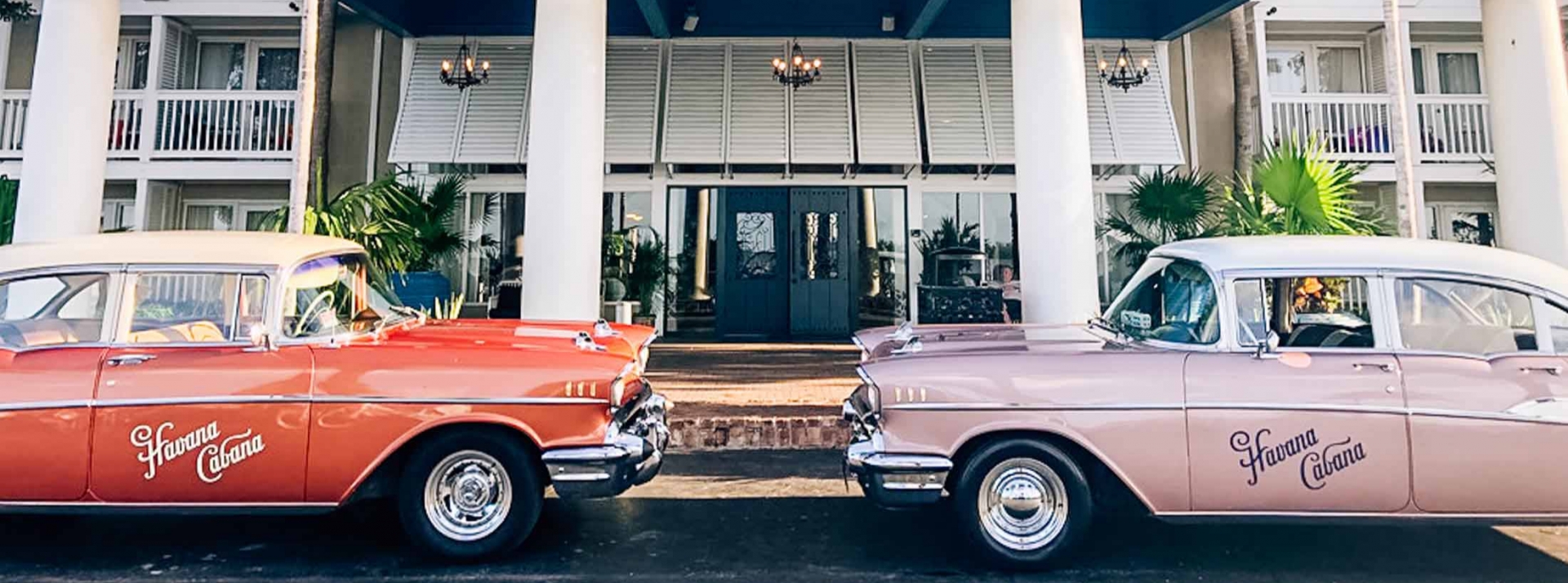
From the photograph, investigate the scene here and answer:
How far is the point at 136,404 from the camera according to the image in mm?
3465

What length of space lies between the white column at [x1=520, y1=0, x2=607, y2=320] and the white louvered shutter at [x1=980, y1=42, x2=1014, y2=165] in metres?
6.82

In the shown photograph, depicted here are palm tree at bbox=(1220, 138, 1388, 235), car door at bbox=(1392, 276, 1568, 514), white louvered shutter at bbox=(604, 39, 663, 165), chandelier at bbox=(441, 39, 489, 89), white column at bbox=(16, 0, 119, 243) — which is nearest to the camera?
car door at bbox=(1392, 276, 1568, 514)

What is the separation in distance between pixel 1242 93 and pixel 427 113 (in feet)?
40.6

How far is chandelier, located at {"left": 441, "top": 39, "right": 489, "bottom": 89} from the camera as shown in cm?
1123

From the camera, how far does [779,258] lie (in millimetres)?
12508

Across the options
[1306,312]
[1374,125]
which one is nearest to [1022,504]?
[1306,312]

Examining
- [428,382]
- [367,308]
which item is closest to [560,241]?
[367,308]

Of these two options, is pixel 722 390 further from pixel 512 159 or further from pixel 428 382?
pixel 512 159

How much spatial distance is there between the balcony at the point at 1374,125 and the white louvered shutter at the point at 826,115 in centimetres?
660

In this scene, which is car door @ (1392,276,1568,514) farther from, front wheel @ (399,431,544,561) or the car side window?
the car side window

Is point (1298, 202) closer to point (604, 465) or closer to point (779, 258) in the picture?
point (604, 465)

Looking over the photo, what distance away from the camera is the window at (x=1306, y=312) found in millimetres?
3672

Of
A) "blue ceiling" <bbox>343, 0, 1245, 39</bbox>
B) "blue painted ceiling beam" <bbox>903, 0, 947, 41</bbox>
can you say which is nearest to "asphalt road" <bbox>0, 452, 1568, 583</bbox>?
"blue painted ceiling beam" <bbox>903, 0, 947, 41</bbox>

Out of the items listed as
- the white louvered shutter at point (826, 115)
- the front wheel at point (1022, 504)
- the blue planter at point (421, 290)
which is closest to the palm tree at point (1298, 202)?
the front wheel at point (1022, 504)
